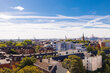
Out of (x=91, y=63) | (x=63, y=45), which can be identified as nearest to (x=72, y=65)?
(x=91, y=63)

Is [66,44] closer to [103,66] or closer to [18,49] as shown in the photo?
[18,49]

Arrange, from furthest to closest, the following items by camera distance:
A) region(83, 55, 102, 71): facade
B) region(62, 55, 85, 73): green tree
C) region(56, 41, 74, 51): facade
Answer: region(56, 41, 74, 51): facade, region(83, 55, 102, 71): facade, region(62, 55, 85, 73): green tree

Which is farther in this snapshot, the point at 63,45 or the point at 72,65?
the point at 63,45

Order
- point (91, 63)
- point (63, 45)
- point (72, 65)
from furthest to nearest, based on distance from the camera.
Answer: point (63, 45) < point (91, 63) < point (72, 65)

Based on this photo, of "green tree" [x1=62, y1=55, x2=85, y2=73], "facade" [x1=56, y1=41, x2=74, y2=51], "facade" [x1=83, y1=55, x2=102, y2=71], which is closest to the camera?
"green tree" [x1=62, y1=55, x2=85, y2=73]

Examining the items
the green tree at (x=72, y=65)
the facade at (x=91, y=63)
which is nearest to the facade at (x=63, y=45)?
the facade at (x=91, y=63)

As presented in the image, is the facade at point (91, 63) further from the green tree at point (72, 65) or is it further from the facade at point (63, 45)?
the facade at point (63, 45)

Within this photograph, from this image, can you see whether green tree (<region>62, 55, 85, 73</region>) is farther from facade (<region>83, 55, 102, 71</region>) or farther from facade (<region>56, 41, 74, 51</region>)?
facade (<region>56, 41, 74, 51</region>)

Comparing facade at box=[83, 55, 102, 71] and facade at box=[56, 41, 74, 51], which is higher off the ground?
facade at box=[56, 41, 74, 51]

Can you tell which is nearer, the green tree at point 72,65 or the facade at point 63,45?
the green tree at point 72,65

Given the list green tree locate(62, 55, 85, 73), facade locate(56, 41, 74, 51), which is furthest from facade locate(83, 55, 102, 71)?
facade locate(56, 41, 74, 51)

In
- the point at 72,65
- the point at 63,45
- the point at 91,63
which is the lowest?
the point at 91,63

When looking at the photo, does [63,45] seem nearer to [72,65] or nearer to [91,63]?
[91,63]

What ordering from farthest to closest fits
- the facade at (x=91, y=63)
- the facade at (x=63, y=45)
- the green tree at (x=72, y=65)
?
→ the facade at (x=63, y=45), the facade at (x=91, y=63), the green tree at (x=72, y=65)
